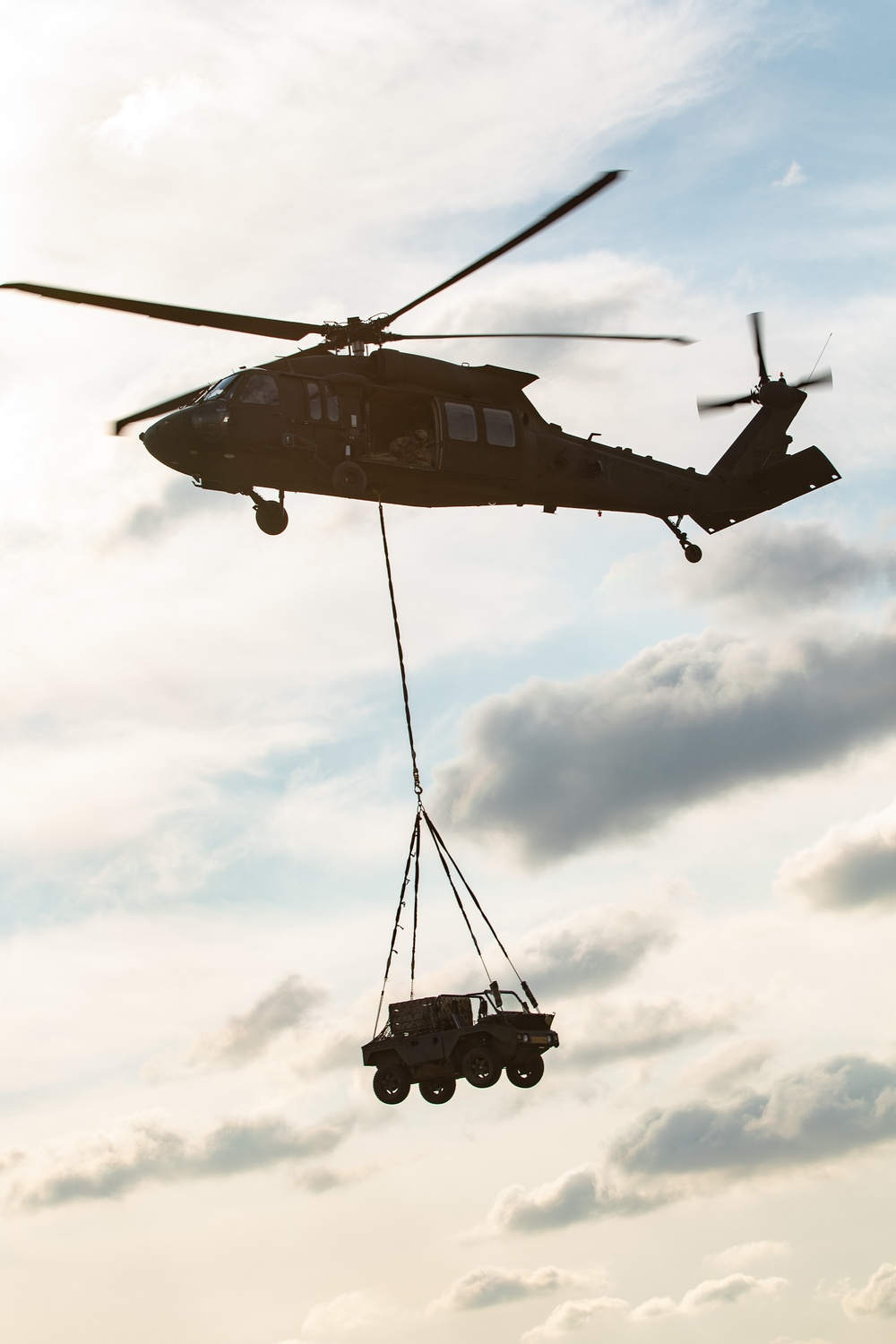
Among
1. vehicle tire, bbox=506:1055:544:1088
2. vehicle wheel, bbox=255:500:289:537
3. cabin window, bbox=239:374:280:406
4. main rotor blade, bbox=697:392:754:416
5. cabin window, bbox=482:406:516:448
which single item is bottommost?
vehicle tire, bbox=506:1055:544:1088

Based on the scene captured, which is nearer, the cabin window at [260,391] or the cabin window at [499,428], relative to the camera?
the cabin window at [260,391]

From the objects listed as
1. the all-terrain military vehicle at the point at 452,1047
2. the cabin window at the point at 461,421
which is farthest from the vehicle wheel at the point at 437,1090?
the cabin window at the point at 461,421

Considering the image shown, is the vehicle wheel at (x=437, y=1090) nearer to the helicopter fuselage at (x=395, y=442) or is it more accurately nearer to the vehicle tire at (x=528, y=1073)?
the vehicle tire at (x=528, y=1073)

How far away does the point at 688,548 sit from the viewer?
38812 millimetres

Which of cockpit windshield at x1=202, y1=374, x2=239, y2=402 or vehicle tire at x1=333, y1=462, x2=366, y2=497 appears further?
vehicle tire at x1=333, y1=462, x2=366, y2=497

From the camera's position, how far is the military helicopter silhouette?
30.8 metres

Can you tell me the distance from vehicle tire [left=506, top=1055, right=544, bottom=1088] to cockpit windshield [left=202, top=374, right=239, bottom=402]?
14.4 meters

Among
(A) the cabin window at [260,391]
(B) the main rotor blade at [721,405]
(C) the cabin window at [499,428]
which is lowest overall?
(A) the cabin window at [260,391]

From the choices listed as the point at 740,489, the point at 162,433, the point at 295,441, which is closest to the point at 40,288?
the point at 162,433

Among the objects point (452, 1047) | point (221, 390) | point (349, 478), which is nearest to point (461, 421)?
point (349, 478)

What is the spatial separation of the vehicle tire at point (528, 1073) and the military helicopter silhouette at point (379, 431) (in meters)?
11.7

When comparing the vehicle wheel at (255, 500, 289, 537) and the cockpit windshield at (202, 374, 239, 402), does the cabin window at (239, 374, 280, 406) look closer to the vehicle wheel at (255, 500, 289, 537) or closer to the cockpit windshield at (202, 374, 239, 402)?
the cockpit windshield at (202, 374, 239, 402)

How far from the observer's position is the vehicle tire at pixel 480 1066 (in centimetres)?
3011

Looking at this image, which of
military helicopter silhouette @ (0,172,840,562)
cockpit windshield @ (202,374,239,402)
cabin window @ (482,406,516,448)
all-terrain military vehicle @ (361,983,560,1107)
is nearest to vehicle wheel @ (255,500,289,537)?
military helicopter silhouette @ (0,172,840,562)
